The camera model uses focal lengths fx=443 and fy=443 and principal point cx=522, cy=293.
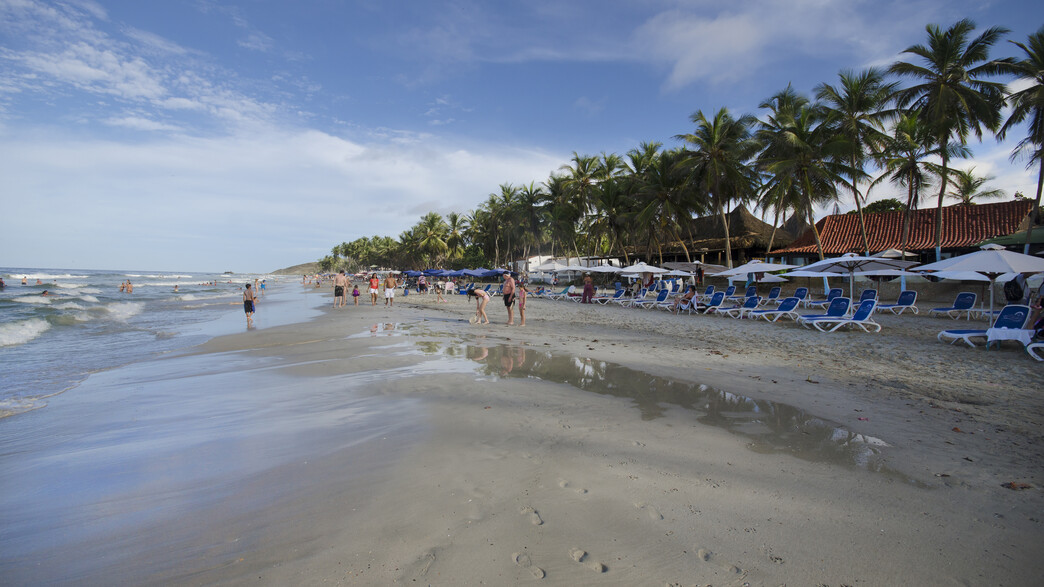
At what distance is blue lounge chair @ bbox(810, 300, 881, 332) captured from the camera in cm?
971

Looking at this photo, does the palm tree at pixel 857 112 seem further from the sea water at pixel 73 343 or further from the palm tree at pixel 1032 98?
the sea water at pixel 73 343

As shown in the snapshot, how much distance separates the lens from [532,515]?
2451 mm

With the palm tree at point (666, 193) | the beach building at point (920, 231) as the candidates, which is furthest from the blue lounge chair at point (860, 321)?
the palm tree at point (666, 193)

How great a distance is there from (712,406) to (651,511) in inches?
95.4

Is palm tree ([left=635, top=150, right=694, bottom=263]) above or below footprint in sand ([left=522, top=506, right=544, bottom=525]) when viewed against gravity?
above

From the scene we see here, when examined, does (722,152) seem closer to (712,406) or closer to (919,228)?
(919,228)

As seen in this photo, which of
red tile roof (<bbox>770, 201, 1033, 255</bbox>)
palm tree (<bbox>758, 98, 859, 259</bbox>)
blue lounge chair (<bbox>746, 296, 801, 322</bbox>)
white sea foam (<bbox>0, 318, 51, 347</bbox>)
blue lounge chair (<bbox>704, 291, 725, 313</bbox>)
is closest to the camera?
white sea foam (<bbox>0, 318, 51, 347</bbox>)

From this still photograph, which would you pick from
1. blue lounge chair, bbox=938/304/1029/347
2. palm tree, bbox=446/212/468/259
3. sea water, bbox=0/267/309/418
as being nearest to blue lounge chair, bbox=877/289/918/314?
blue lounge chair, bbox=938/304/1029/347

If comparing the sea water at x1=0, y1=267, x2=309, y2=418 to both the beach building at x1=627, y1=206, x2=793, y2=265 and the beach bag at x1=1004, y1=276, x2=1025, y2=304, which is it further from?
the beach building at x1=627, y1=206, x2=793, y2=265

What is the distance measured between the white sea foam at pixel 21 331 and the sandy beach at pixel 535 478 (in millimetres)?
6495

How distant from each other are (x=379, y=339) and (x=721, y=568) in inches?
333

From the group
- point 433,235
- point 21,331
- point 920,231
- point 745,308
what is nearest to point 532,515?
point 745,308

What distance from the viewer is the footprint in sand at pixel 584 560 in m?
2.00

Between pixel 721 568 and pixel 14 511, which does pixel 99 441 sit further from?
pixel 721 568
